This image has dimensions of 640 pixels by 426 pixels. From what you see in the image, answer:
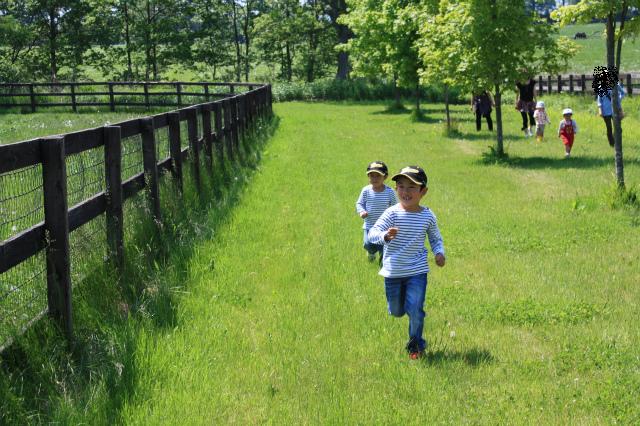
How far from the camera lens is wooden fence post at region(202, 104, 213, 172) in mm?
13945

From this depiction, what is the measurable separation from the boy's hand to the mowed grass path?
868mm

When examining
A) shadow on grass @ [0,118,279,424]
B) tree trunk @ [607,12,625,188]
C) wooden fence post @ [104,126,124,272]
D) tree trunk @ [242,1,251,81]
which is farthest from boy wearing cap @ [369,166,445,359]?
tree trunk @ [242,1,251,81]

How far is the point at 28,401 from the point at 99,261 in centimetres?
213

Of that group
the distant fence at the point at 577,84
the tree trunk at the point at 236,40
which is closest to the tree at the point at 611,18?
the distant fence at the point at 577,84

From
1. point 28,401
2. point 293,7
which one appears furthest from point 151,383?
point 293,7

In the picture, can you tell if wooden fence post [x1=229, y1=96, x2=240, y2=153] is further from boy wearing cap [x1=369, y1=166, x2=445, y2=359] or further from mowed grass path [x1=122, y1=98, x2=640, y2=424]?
boy wearing cap [x1=369, y1=166, x2=445, y2=359]

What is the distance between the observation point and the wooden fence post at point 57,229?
19.0 ft

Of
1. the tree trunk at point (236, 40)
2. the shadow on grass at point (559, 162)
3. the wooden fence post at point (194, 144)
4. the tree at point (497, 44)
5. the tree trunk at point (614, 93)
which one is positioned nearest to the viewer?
the wooden fence post at point (194, 144)

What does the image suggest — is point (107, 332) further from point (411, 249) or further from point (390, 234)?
point (411, 249)

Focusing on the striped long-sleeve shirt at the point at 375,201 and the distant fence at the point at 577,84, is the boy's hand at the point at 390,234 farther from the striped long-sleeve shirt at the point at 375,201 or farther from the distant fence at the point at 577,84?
the distant fence at the point at 577,84

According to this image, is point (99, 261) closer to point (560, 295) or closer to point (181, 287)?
point (181, 287)

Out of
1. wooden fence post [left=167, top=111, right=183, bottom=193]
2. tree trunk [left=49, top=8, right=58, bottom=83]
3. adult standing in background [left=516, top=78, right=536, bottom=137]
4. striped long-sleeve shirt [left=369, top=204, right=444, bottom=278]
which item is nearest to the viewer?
striped long-sleeve shirt [left=369, top=204, right=444, bottom=278]

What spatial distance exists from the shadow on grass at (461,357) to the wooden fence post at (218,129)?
9518 millimetres

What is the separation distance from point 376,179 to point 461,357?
305 cm
